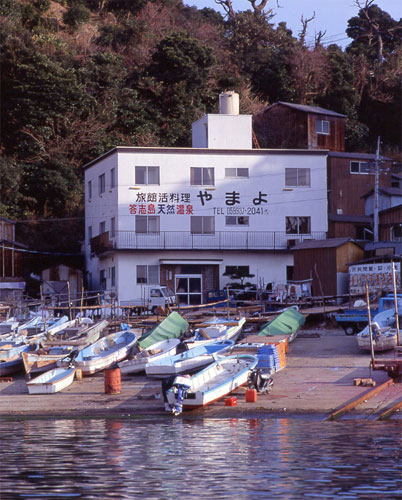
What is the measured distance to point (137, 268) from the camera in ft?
181

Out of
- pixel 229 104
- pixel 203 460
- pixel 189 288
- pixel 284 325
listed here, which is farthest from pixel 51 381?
pixel 229 104

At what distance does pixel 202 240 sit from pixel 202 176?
439 cm

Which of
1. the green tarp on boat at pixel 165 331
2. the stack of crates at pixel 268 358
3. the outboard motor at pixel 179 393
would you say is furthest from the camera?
the green tarp on boat at pixel 165 331

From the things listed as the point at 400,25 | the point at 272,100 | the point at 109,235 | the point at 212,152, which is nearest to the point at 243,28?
the point at 272,100

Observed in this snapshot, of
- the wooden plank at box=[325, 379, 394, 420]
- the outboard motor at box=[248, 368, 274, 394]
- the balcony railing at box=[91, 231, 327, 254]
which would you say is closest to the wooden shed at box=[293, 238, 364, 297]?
the balcony railing at box=[91, 231, 327, 254]

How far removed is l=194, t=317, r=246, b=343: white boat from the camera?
1401 inches

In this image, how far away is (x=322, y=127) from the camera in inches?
2803

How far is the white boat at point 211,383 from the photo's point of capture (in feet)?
79.5

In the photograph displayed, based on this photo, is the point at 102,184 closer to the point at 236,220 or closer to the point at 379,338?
the point at 236,220

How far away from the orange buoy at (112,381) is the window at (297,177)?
33.0 metres

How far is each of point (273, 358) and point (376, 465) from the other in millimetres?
12987

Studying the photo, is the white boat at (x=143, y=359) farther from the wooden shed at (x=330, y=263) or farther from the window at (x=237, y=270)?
the window at (x=237, y=270)

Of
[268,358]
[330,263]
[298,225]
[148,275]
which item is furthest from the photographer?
[298,225]

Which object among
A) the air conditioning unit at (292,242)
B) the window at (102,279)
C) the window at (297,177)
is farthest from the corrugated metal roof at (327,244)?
the window at (102,279)
